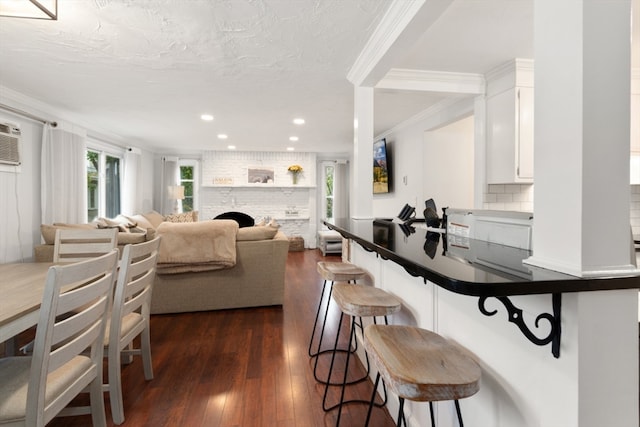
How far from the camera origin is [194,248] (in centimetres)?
309

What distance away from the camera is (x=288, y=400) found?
182 centimetres

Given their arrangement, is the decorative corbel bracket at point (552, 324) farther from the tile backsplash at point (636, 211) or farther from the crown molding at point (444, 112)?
the tile backsplash at point (636, 211)

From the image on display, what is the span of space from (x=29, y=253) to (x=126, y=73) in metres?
2.41

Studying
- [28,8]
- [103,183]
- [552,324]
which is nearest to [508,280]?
[552,324]

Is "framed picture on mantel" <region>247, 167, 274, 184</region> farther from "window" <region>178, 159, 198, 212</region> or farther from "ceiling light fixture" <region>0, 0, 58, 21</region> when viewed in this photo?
"ceiling light fixture" <region>0, 0, 58, 21</region>

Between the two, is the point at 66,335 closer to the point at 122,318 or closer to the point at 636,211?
the point at 122,318

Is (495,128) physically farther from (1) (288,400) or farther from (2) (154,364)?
(2) (154,364)

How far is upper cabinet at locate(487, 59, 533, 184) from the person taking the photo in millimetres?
2666

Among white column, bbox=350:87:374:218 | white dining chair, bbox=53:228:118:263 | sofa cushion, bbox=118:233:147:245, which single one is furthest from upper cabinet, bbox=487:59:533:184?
sofa cushion, bbox=118:233:147:245

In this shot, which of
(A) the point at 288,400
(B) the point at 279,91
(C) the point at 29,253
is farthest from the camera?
(C) the point at 29,253

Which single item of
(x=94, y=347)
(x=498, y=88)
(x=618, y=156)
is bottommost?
(x=94, y=347)

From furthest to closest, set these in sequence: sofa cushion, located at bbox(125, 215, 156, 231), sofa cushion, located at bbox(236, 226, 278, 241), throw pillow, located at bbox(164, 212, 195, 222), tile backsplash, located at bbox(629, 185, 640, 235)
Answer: throw pillow, located at bbox(164, 212, 195, 222), sofa cushion, located at bbox(125, 215, 156, 231), sofa cushion, located at bbox(236, 226, 278, 241), tile backsplash, located at bbox(629, 185, 640, 235)

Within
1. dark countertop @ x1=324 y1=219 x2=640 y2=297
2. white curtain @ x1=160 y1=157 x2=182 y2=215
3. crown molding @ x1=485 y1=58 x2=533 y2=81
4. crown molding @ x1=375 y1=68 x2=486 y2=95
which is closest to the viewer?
dark countertop @ x1=324 y1=219 x2=640 y2=297

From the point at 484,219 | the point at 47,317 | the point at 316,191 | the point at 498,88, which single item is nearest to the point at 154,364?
the point at 47,317
